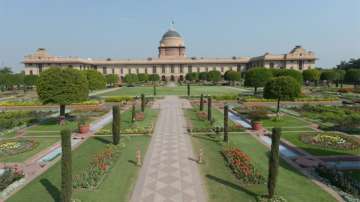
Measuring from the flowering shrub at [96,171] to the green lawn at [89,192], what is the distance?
28 cm

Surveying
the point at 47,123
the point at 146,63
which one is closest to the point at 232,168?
the point at 47,123

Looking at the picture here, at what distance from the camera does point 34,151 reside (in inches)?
676

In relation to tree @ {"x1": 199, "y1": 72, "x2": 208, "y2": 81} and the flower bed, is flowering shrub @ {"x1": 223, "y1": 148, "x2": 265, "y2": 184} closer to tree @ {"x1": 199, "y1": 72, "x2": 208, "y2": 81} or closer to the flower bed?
the flower bed

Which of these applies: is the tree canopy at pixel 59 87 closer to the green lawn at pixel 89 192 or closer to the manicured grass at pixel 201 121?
the green lawn at pixel 89 192

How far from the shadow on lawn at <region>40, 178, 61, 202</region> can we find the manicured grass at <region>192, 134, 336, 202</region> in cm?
596

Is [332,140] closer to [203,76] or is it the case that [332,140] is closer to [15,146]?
[15,146]

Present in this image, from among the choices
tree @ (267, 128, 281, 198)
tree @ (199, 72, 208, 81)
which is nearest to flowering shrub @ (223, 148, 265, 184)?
tree @ (267, 128, 281, 198)

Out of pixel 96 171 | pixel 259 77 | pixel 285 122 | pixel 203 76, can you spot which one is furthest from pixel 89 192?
pixel 203 76

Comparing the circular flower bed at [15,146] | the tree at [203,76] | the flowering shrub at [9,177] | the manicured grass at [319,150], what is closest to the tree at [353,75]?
the tree at [203,76]

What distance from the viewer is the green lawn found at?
35.7 ft

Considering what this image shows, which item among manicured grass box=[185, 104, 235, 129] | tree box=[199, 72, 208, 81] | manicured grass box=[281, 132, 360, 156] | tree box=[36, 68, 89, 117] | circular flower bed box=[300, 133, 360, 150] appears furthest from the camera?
tree box=[199, 72, 208, 81]

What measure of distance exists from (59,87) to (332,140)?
21.6m

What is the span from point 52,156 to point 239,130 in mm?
13608

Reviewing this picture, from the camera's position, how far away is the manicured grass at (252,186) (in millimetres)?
10929
